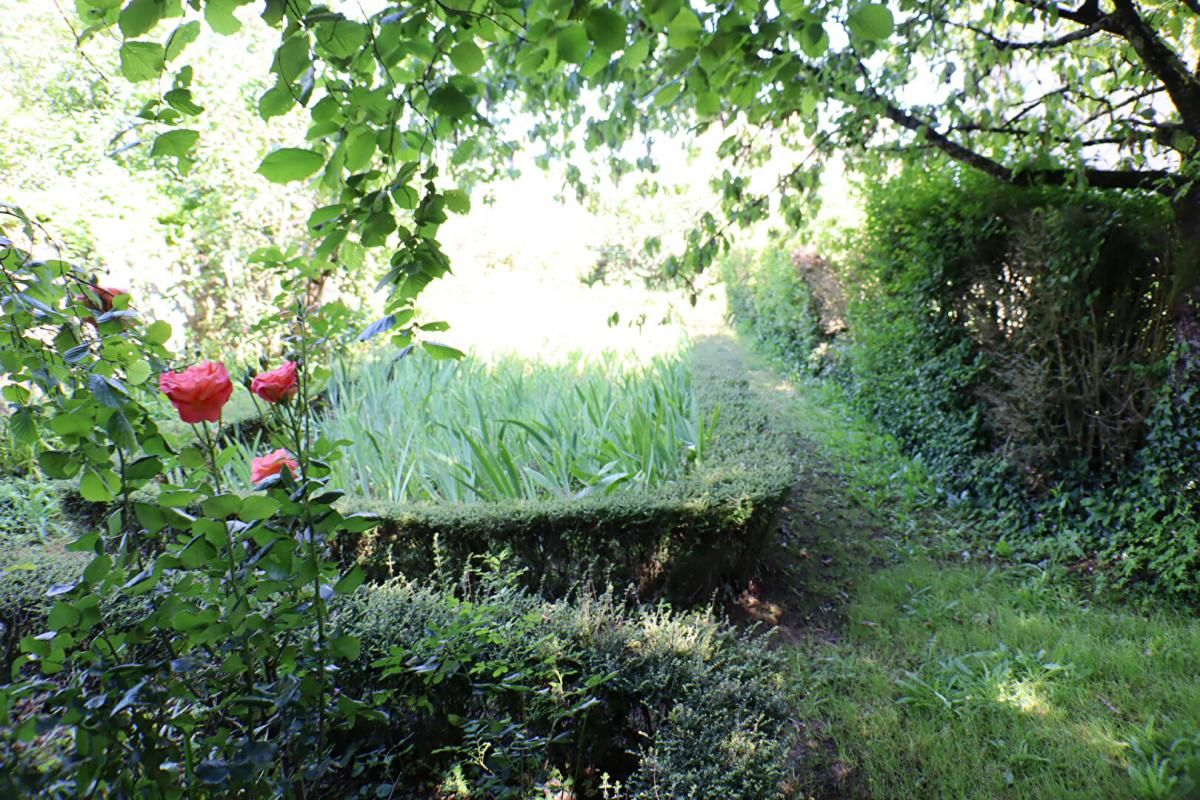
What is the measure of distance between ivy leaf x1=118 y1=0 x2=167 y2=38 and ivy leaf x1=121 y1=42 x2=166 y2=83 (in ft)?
0.35

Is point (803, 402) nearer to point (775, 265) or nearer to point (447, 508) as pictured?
point (775, 265)

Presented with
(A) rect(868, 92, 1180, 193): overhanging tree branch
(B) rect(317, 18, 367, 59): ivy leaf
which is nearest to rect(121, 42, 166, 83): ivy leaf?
(B) rect(317, 18, 367, 59): ivy leaf

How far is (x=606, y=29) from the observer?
1.29 meters

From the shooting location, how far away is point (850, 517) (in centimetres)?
530

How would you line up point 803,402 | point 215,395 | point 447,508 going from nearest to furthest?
point 215,395 < point 447,508 < point 803,402

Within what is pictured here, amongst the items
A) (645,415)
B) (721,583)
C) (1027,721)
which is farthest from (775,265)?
(1027,721)

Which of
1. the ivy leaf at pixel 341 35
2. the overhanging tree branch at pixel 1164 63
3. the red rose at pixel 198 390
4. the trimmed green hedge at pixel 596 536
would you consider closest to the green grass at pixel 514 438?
the trimmed green hedge at pixel 596 536

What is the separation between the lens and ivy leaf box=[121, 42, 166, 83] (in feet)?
4.09

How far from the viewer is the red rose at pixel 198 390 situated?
1.31 meters

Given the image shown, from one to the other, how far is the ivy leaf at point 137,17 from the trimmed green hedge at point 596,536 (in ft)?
8.15

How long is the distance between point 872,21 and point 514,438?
11.2 feet

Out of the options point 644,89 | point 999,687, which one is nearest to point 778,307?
point 644,89

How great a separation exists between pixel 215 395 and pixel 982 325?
17.1 ft

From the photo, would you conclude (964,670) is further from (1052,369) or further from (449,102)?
(449,102)
